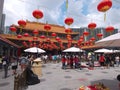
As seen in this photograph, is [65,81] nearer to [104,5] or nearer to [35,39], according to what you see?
[104,5]

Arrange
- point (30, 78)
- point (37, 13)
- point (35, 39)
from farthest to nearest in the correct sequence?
point (35, 39) < point (37, 13) < point (30, 78)

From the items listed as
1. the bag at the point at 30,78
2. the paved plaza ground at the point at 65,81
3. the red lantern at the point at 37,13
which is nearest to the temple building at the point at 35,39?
the paved plaza ground at the point at 65,81

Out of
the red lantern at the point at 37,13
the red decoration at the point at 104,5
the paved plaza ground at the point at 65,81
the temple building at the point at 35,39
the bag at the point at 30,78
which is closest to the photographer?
the red decoration at the point at 104,5

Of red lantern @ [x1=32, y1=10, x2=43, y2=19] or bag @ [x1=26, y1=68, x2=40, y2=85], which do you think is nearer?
bag @ [x1=26, y1=68, x2=40, y2=85]

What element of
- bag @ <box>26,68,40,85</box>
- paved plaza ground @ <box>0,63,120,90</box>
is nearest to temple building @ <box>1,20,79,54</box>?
paved plaza ground @ <box>0,63,120,90</box>

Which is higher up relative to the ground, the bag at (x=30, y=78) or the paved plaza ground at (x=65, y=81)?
the bag at (x=30, y=78)

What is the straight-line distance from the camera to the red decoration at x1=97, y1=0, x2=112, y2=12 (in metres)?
6.62

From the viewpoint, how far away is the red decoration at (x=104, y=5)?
6621 mm

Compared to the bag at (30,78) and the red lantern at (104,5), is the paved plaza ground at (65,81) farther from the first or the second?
the red lantern at (104,5)

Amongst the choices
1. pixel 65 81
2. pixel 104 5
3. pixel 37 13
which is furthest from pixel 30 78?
pixel 104 5

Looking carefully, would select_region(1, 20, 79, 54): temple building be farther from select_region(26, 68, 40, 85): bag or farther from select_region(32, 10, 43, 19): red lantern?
select_region(26, 68, 40, 85): bag

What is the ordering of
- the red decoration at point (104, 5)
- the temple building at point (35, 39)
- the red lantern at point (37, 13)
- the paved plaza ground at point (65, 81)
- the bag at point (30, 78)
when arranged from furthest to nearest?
the temple building at point (35, 39) < the red lantern at point (37, 13) < the bag at point (30, 78) < the paved plaza ground at point (65, 81) < the red decoration at point (104, 5)

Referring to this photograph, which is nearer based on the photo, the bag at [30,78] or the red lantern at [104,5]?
the red lantern at [104,5]

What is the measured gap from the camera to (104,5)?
6.76 meters
